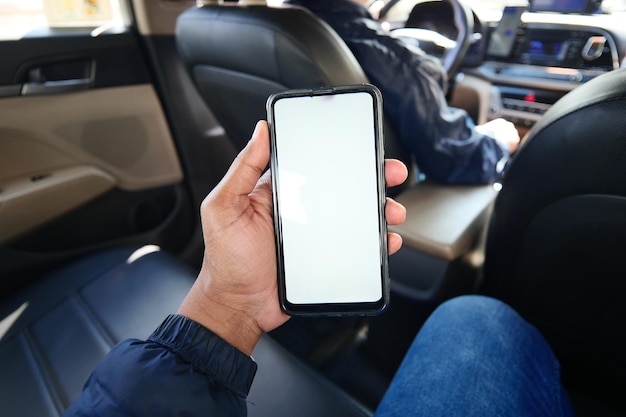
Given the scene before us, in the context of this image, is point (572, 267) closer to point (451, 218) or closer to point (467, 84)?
point (451, 218)

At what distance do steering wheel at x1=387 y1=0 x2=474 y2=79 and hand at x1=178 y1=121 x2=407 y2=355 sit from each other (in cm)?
89

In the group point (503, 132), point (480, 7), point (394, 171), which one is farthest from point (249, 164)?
point (480, 7)

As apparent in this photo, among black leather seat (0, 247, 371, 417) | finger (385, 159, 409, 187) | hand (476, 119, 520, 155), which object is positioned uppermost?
finger (385, 159, 409, 187)

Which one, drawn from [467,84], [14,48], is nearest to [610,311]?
[467,84]

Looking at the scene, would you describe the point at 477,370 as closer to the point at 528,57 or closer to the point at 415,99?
the point at 415,99

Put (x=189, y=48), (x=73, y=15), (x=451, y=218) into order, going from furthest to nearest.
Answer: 1. (x=73, y=15)
2. (x=189, y=48)
3. (x=451, y=218)

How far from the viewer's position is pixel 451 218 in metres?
0.95

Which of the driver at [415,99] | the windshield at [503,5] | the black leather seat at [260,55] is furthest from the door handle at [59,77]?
the windshield at [503,5]

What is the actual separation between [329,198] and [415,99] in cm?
48

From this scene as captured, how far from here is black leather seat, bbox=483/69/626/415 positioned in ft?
1.83

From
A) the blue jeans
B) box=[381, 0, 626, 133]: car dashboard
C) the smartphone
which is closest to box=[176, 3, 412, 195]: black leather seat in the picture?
the smartphone

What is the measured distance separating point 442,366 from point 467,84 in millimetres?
1430

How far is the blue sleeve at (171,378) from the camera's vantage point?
0.49m

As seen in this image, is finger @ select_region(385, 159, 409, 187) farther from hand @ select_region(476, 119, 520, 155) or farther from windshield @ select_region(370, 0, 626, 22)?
windshield @ select_region(370, 0, 626, 22)
